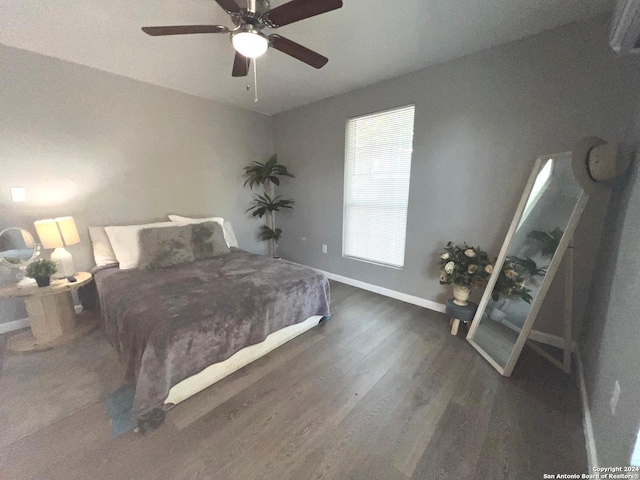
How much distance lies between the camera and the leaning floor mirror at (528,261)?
166 centimetres

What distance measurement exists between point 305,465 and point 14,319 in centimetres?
303

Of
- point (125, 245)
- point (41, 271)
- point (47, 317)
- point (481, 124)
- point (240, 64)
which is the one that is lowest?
point (47, 317)

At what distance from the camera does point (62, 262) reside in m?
2.17

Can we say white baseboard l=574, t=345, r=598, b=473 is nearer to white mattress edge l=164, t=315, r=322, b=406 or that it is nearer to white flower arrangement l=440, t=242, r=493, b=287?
white flower arrangement l=440, t=242, r=493, b=287

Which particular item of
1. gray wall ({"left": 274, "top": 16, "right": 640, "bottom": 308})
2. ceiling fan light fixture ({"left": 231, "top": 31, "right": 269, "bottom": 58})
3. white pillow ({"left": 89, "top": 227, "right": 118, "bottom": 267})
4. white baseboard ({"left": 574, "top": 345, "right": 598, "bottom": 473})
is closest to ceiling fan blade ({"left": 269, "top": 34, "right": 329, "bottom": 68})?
ceiling fan light fixture ({"left": 231, "top": 31, "right": 269, "bottom": 58})

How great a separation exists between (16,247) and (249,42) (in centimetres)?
264

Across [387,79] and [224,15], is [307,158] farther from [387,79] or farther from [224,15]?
[224,15]

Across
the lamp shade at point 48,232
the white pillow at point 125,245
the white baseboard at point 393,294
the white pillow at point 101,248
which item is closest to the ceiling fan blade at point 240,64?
the white pillow at point 125,245

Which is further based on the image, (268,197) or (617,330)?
(268,197)

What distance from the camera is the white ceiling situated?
1653 mm

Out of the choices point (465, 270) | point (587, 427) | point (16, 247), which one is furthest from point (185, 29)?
point (587, 427)

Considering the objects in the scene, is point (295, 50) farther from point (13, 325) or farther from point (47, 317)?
point (13, 325)

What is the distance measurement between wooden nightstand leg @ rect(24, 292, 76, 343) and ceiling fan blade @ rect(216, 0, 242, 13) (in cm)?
246

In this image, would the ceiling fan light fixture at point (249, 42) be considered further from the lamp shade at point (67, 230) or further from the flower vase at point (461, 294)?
the flower vase at point (461, 294)
